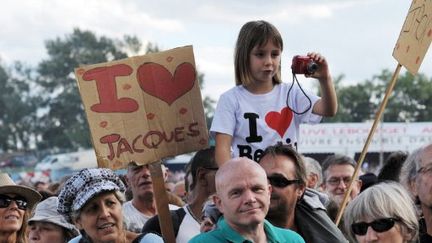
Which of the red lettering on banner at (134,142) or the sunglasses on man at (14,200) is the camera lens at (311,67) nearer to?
the red lettering on banner at (134,142)

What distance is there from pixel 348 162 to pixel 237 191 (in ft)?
14.1

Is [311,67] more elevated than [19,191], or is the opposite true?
[311,67]

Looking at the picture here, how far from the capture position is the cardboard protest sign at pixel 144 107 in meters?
5.22

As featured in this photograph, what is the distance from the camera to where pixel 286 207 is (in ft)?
14.9

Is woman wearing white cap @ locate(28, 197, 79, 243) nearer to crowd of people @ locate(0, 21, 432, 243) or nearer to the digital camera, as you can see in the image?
crowd of people @ locate(0, 21, 432, 243)

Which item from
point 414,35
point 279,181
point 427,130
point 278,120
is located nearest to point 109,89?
point 278,120

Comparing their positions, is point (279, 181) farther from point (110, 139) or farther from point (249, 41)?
point (110, 139)

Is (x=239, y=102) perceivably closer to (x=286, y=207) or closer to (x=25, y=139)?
(x=286, y=207)

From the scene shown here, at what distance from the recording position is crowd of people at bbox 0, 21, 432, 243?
13.3 ft

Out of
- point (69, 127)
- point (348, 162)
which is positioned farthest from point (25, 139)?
point (348, 162)

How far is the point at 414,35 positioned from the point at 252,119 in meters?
1.18

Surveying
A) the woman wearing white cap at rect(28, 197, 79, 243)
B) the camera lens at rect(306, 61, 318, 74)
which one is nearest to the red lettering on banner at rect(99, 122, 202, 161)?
the woman wearing white cap at rect(28, 197, 79, 243)

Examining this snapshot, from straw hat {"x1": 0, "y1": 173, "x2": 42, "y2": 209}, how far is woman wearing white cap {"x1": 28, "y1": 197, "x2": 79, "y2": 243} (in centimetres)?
9

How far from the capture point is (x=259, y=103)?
5160 mm
